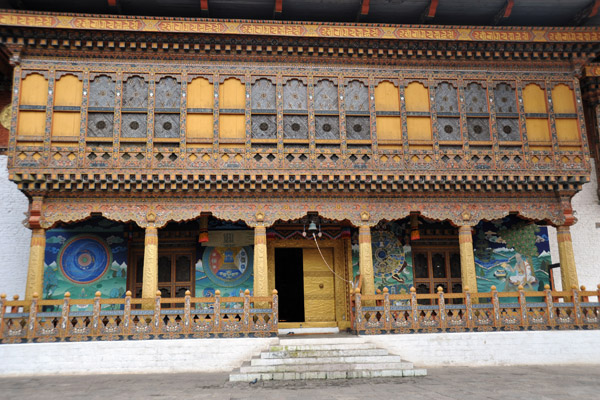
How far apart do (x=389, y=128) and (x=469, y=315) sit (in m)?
5.22

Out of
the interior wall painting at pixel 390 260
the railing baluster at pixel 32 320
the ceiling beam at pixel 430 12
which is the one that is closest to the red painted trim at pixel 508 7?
the ceiling beam at pixel 430 12

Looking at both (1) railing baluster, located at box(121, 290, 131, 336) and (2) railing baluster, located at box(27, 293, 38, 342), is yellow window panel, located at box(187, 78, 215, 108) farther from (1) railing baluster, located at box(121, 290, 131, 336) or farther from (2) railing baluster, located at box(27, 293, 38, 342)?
(2) railing baluster, located at box(27, 293, 38, 342)

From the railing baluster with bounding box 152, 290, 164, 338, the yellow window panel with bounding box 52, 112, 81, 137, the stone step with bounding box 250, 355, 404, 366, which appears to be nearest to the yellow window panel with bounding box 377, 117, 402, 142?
the stone step with bounding box 250, 355, 404, 366

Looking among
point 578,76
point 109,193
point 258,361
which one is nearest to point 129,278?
point 109,193

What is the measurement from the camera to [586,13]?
→ 14.4 m

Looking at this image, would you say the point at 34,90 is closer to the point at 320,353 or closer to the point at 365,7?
the point at 365,7

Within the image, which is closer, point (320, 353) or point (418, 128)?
point (320, 353)

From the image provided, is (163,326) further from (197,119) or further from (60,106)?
(60,106)

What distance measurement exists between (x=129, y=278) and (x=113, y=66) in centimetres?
586

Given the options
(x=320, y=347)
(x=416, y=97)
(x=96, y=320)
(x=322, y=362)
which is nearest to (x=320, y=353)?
(x=320, y=347)

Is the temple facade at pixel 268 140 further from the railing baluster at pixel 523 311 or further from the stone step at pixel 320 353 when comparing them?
the stone step at pixel 320 353

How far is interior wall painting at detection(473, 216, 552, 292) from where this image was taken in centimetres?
1520

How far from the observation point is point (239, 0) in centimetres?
1339

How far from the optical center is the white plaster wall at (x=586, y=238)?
612 inches
